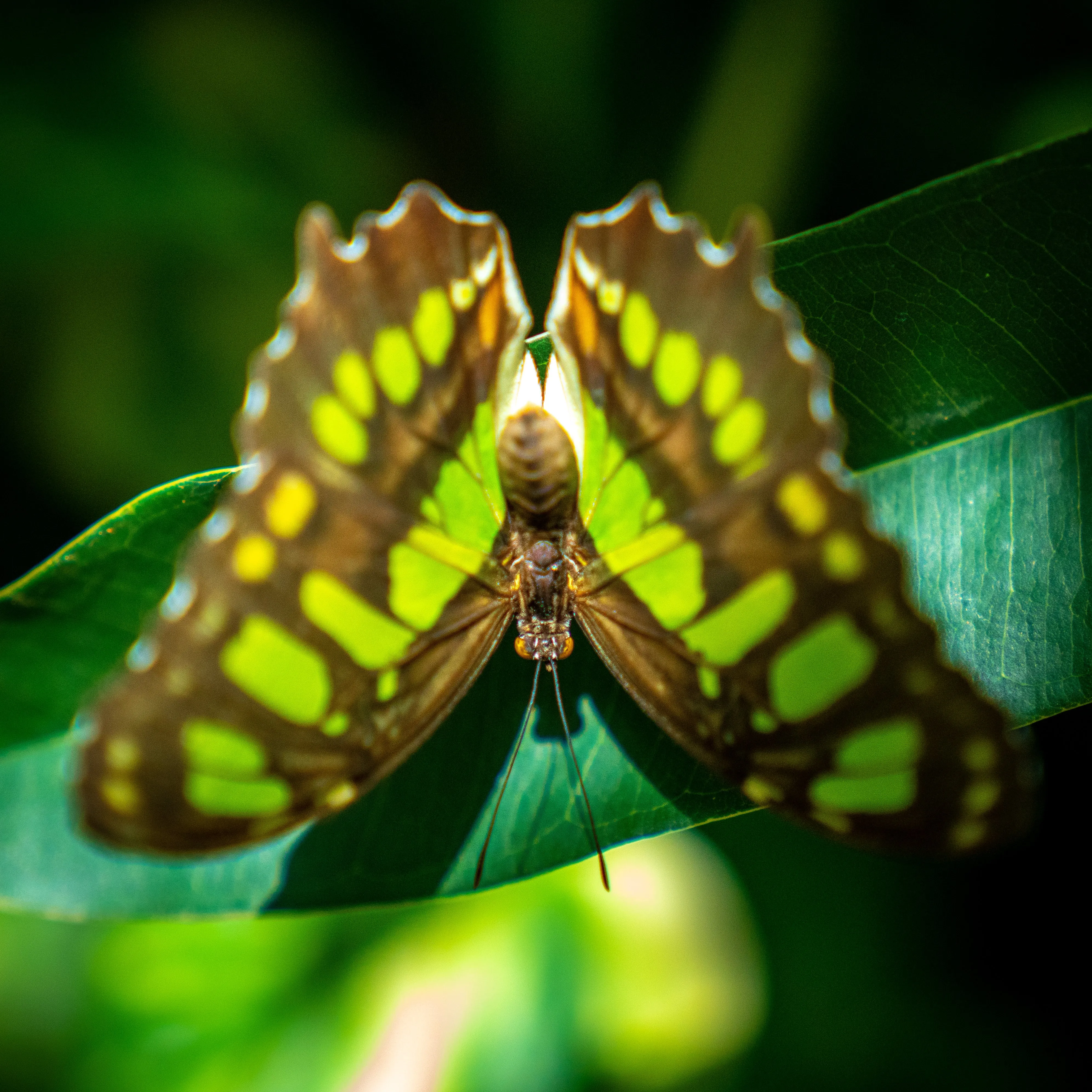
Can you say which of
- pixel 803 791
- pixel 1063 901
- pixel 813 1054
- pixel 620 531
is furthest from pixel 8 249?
pixel 1063 901

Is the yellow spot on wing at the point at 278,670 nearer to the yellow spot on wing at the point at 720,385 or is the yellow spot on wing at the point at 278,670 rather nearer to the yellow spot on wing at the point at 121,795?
the yellow spot on wing at the point at 121,795

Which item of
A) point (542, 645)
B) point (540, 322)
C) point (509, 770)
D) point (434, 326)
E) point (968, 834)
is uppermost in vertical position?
point (540, 322)

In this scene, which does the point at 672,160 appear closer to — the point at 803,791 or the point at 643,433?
the point at 643,433

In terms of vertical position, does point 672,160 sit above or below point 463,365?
above

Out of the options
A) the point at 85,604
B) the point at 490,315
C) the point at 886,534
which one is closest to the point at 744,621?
the point at 886,534

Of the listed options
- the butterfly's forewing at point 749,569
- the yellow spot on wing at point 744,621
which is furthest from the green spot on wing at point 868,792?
the yellow spot on wing at point 744,621

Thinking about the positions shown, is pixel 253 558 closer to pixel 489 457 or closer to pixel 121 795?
pixel 121 795
